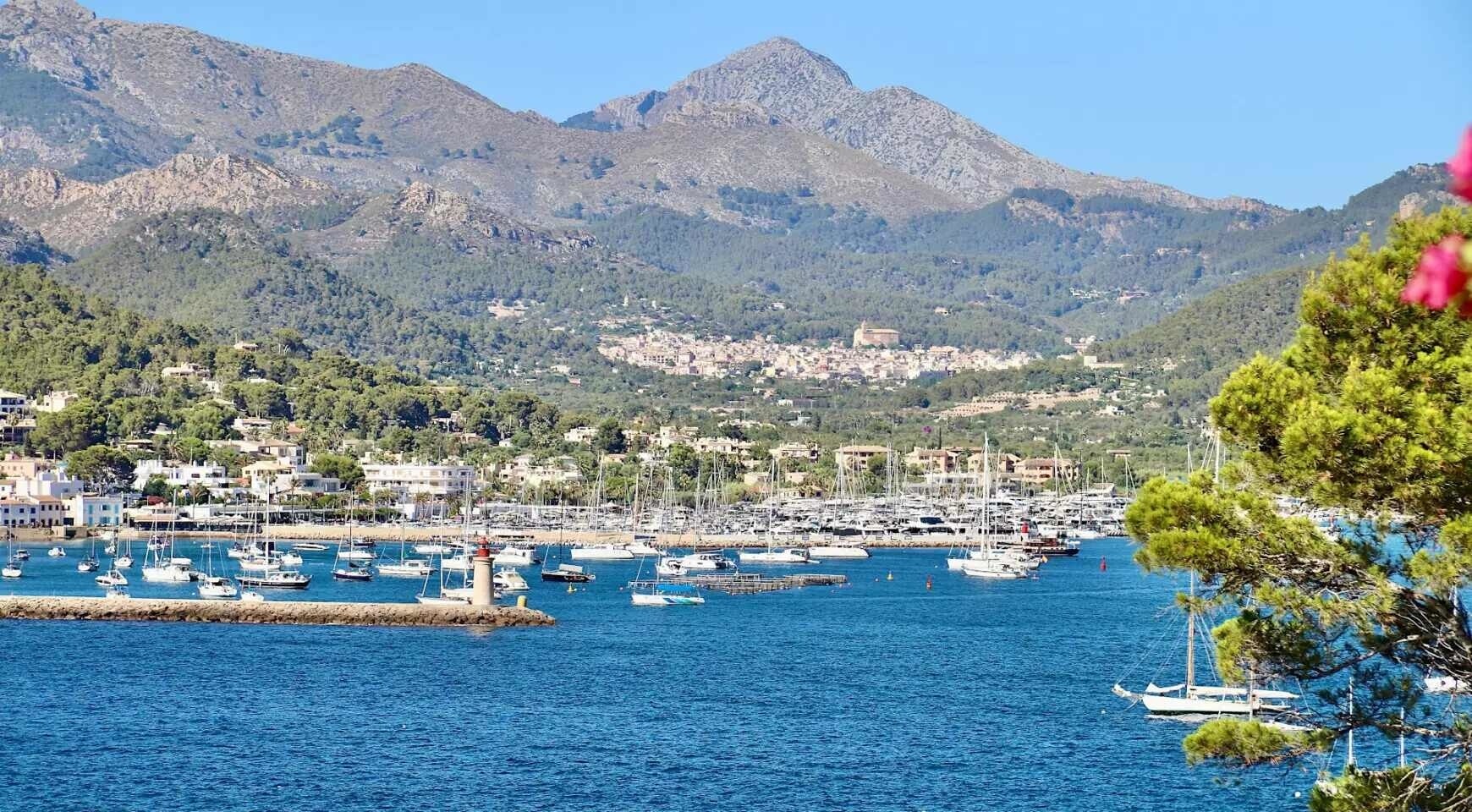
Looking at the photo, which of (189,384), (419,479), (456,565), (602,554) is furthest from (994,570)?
(189,384)

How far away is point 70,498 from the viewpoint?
118 m

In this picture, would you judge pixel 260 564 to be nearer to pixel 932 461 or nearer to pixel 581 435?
pixel 932 461

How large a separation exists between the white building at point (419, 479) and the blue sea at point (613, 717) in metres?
64.5

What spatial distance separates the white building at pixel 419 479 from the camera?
13500 cm

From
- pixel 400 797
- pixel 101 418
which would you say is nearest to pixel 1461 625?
pixel 400 797

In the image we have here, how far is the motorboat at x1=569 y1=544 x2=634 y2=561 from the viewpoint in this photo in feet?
335

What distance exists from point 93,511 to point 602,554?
31558 millimetres

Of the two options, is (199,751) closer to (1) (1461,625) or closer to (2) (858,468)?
(1) (1461,625)

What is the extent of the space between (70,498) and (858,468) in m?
58.5

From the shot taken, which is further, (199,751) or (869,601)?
(869,601)

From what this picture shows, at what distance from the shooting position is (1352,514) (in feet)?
64.7

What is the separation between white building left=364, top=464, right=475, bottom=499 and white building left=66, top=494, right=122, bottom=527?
1948 centimetres

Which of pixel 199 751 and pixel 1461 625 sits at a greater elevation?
pixel 1461 625

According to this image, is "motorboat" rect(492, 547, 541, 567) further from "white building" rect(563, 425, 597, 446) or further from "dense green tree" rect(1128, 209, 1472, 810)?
"dense green tree" rect(1128, 209, 1472, 810)
